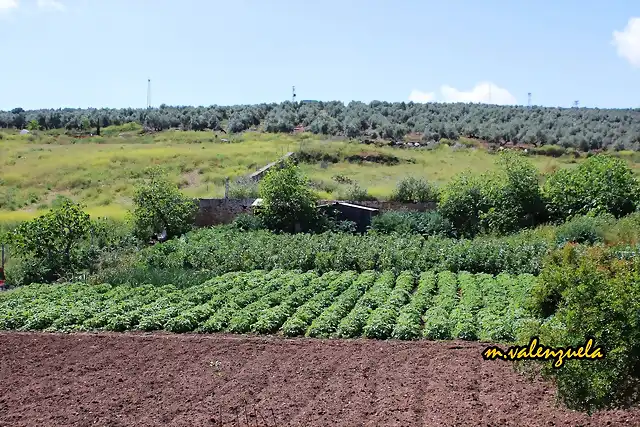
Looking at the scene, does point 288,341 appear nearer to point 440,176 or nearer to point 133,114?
point 440,176

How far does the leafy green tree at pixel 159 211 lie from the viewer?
26156 mm

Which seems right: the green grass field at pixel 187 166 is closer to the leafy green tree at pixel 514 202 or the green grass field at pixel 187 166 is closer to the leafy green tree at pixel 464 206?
the leafy green tree at pixel 464 206

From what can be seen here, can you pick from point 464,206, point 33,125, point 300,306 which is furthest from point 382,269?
point 33,125

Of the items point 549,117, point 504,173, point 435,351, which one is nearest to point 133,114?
point 549,117

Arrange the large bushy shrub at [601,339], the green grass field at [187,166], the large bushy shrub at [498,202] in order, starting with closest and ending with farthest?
the large bushy shrub at [601,339] → the large bushy shrub at [498,202] → the green grass field at [187,166]

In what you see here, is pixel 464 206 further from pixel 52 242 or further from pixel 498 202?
pixel 52 242

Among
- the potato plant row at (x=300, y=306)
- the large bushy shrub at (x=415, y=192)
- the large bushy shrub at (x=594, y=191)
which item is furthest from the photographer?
the large bushy shrub at (x=415, y=192)

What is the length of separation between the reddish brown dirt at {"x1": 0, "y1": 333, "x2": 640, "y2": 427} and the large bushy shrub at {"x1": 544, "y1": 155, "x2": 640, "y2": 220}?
15.9 m

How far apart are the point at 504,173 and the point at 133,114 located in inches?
2724

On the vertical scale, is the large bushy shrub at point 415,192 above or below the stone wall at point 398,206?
above

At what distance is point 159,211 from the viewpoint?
26250 millimetres

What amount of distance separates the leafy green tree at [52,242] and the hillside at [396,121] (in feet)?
143

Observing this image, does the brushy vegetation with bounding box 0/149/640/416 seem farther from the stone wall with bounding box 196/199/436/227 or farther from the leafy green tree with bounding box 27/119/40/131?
the leafy green tree with bounding box 27/119/40/131
